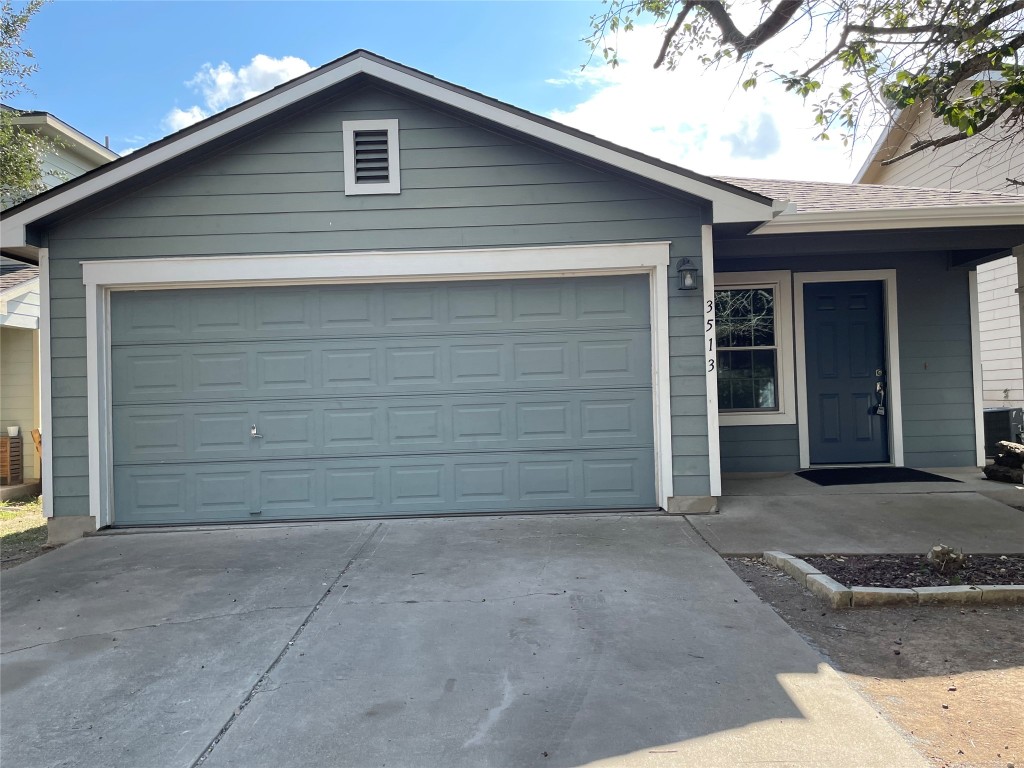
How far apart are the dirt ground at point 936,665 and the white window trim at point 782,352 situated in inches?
151

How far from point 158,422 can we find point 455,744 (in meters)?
5.10

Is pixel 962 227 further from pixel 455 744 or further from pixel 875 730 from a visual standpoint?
pixel 455 744

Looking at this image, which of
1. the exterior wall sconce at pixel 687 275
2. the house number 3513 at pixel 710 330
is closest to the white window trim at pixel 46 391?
the exterior wall sconce at pixel 687 275

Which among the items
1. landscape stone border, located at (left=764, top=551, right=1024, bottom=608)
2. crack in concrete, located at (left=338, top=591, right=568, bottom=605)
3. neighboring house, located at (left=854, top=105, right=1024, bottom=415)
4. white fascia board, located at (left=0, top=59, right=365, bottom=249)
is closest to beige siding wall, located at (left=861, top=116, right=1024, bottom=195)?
neighboring house, located at (left=854, top=105, right=1024, bottom=415)

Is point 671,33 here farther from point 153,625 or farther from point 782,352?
point 153,625

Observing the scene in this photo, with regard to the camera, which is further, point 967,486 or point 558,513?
Answer: point 967,486

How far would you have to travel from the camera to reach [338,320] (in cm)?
660

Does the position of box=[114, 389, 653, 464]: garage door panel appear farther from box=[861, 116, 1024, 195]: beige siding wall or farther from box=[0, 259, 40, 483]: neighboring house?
box=[861, 116, 1024, 195]: beige siding wall

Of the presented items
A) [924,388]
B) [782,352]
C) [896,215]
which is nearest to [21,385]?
[782,352]

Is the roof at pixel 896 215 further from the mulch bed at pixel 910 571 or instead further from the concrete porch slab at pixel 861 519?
the mulch bed at pixel 910 571

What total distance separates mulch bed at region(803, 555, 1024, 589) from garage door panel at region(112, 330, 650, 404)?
2.40m

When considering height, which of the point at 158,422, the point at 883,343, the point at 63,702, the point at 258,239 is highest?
the point at 258,239

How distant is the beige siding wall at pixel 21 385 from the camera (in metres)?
10.5

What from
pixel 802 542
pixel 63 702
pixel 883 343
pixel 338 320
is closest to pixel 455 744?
pixel 63 702
